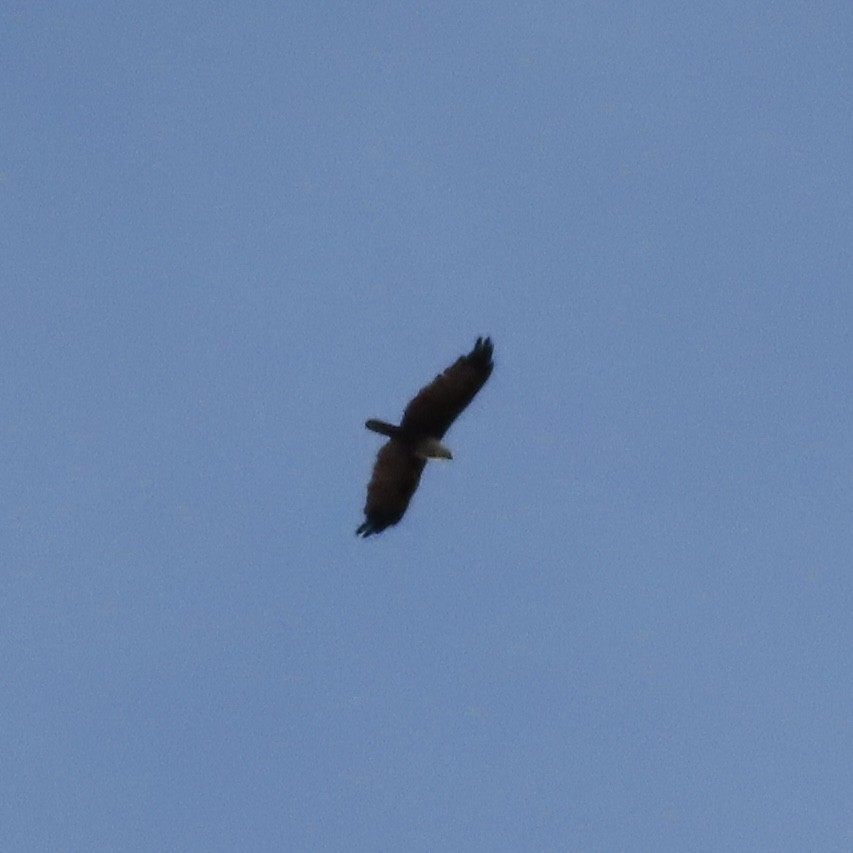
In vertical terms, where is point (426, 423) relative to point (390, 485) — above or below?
above

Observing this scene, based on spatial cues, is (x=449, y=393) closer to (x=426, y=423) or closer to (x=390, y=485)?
(x=426, y=423)

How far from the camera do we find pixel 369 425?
44.4 meters

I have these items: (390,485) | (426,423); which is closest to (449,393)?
(426,423)

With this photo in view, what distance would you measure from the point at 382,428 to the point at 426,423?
29.3 inches

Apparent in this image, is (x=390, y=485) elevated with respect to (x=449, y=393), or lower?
lower

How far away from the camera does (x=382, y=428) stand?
44.4 m

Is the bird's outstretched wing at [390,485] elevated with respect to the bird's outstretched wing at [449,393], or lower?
lower

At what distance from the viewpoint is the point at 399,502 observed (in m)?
45.2

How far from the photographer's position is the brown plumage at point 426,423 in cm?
4431

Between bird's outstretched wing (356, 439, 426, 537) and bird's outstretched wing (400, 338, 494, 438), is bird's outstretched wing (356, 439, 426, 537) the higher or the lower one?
the lower one

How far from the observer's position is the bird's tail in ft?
146

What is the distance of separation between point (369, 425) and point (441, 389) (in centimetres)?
136

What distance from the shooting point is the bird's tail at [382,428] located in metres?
44.4

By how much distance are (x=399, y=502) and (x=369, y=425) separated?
158 centimetres
